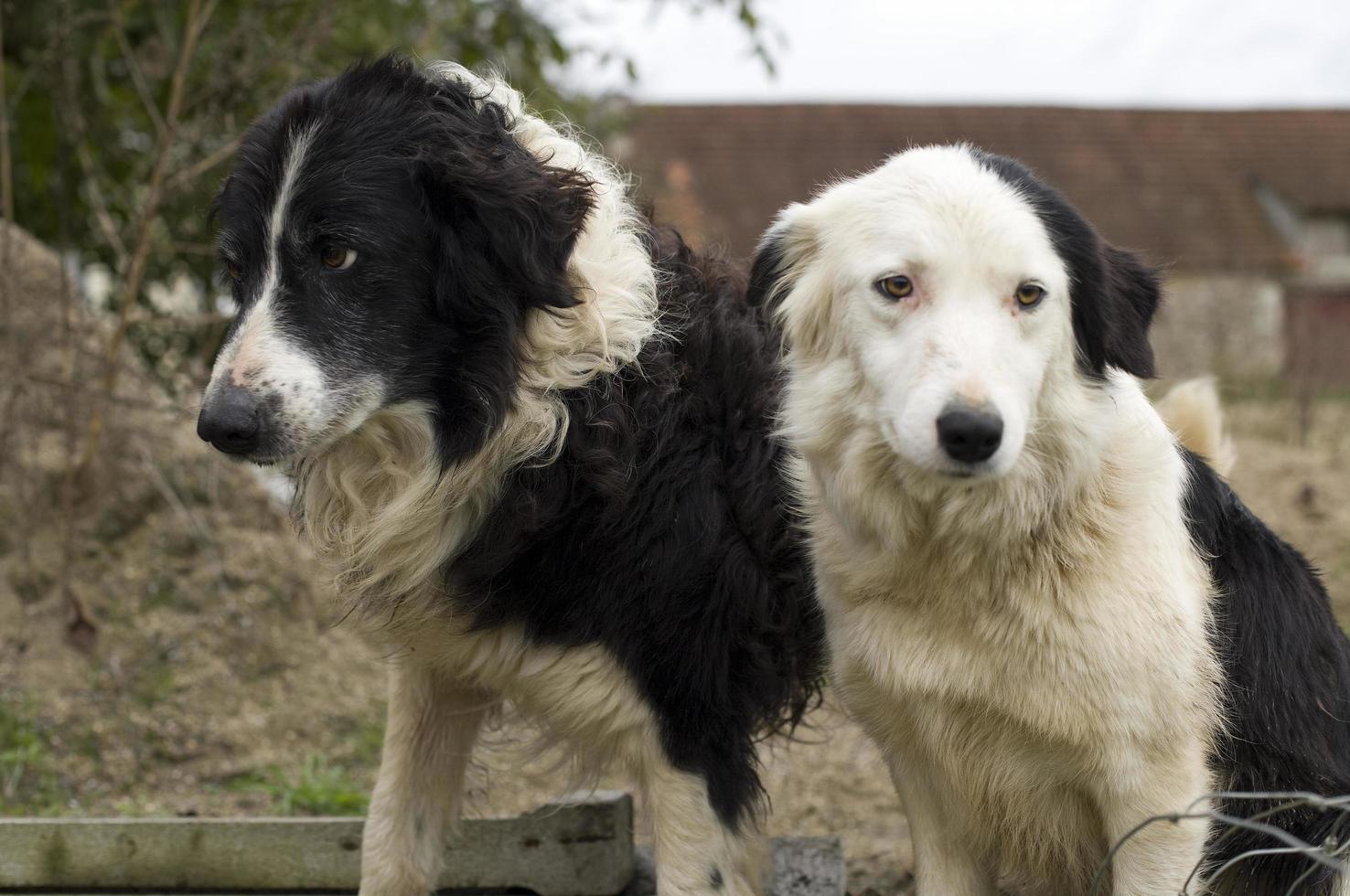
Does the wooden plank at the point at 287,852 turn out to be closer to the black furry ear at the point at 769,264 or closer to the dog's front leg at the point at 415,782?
the dog's front leg at the point at 415,782

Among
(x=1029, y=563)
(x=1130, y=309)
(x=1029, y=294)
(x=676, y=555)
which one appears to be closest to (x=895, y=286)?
(x=1029, y=294)

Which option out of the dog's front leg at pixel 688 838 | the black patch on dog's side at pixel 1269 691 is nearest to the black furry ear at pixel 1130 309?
the black patch on dog's side at pixel 1269 691

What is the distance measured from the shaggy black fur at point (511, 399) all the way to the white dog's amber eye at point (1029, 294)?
0.85 m

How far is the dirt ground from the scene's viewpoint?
15.9 feet

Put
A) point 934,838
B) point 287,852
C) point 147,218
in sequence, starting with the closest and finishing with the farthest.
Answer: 1. point 934,838
2. point 287,852
3. point 147,218

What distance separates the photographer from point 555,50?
266 inches

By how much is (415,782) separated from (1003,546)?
1.68 metres

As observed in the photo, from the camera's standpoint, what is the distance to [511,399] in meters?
3.12

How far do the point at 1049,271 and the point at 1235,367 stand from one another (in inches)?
564

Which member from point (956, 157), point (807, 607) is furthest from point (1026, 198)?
point (807, 607)

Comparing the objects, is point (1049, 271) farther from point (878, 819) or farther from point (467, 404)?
point (878, 819)

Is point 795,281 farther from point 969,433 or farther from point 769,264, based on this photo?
point 969,433

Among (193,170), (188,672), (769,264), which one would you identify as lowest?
(188,672)

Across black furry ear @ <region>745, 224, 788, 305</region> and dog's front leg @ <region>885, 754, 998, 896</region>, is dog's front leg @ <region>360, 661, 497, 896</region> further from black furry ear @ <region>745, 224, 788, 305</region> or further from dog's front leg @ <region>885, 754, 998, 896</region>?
black furry ear @ <region>745, 224, 788, 305</region>
